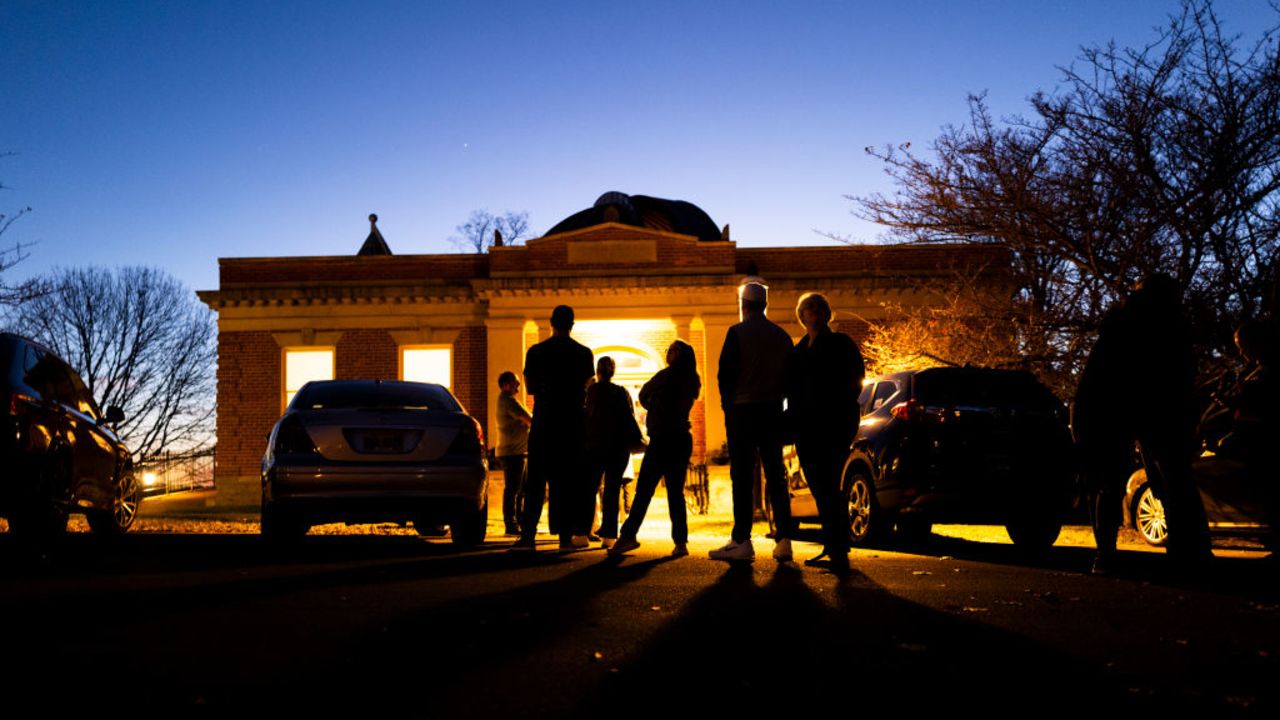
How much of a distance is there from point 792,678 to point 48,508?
6.38 meters

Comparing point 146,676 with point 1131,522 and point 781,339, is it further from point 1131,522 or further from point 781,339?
point 1131,522

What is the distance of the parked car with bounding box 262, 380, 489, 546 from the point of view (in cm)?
874

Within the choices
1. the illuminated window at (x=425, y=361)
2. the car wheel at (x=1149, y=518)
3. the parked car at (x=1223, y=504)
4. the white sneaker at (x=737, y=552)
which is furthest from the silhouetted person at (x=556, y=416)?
the illuminated window at (x=425, y=361)

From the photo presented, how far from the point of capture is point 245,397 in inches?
1115

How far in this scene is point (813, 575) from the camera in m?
6.75

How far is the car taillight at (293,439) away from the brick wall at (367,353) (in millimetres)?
19937

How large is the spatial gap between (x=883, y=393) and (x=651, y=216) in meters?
29.1

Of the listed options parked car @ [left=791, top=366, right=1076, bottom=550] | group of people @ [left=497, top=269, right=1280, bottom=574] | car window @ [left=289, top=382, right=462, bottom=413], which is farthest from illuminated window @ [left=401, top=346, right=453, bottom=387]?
parked car @ [left=791, top=366, right=1076, bottom=550]

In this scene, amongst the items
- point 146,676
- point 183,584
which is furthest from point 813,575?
point 146,676

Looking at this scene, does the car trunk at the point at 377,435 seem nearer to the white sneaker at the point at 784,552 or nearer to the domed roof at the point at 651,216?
the white sneaker at the point at 784,552

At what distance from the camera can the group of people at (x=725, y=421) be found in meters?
7.32

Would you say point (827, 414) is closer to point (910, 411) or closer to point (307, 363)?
point (910, 411)

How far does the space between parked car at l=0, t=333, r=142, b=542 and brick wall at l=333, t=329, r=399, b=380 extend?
18136 mm

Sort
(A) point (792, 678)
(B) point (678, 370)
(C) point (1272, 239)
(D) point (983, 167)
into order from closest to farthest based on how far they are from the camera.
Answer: (A) point (792, 678) → (B) point (678, 370) → (C) point (1272, 239) → (D) point (983, 167)
